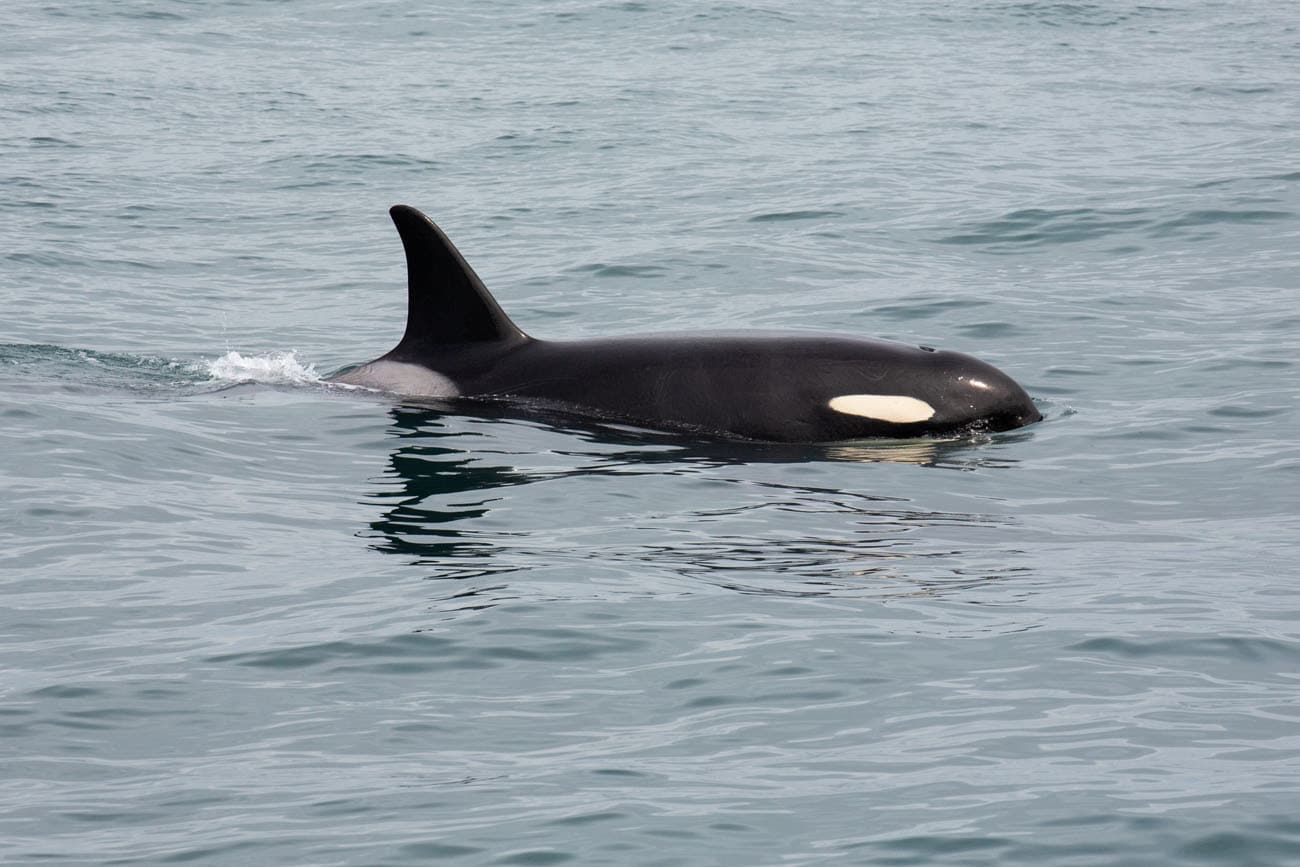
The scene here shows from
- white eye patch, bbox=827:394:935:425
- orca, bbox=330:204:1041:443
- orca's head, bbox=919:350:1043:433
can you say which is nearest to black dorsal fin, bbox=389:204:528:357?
orca, bbox=330:204:1041:443

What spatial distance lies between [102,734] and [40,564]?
2608mm

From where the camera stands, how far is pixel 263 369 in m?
15.1

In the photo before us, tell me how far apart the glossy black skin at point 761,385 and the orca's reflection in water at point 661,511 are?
182 millimetres

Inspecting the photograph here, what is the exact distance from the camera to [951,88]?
3297 centimetres

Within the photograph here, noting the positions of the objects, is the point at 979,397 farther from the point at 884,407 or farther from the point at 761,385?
the point at 761,385

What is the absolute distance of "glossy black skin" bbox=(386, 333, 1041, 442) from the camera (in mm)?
12172

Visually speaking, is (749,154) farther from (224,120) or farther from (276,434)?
(276,434)

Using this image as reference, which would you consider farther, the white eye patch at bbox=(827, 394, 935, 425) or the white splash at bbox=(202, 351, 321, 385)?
the white splash at bbox=(202, 351, 321, 385)

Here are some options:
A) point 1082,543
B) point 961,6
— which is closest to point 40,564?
point 1082,543

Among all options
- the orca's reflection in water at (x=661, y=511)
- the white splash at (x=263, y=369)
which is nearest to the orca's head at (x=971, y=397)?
the orca's reflection in water at (x=661, y=511)

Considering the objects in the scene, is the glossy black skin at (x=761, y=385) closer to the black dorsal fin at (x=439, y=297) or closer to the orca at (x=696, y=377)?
the orca at (x=696, y=377)

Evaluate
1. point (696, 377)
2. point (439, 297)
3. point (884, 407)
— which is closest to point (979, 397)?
point (884, 407)

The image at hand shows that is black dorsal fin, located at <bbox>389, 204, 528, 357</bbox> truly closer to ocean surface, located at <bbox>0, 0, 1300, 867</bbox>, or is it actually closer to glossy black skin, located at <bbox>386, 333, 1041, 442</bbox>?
glossy black skin, located at <bbox>386, 333, 1041, 442</bbox>

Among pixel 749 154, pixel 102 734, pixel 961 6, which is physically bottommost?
pixel 102 734
